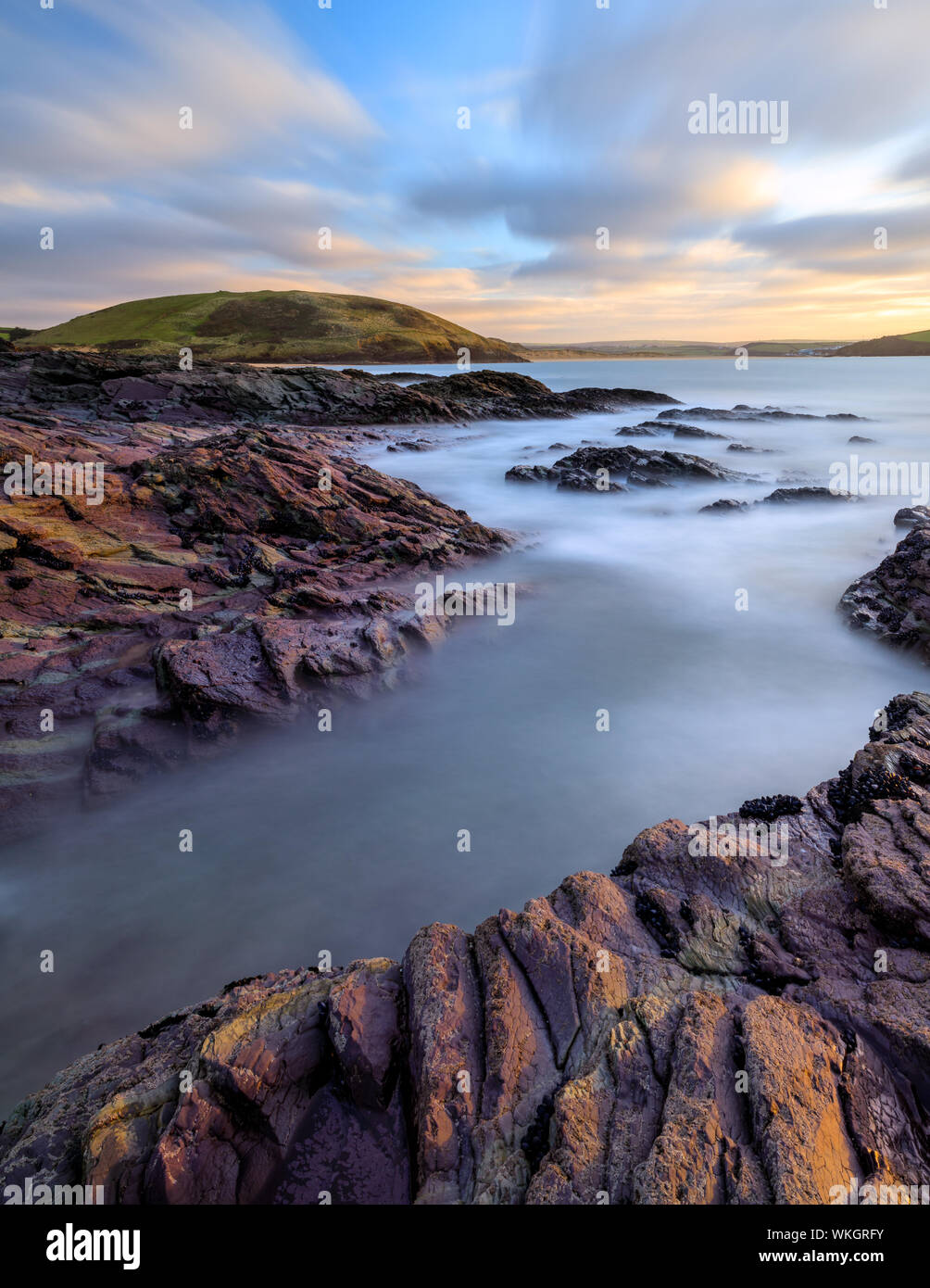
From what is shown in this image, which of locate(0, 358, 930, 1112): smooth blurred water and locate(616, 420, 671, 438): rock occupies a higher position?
locate(616, 420, 671, 438): rock

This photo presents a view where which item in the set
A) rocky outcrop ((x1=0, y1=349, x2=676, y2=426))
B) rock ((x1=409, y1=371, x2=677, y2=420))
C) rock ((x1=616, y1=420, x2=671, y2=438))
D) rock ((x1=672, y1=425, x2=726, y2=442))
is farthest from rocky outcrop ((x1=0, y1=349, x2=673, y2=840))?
rock ((x1=409, y1=371, x2=677, y2=420))

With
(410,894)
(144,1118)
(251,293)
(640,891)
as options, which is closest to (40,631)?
(410,894)

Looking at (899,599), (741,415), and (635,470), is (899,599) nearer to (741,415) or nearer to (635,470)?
(635,470)

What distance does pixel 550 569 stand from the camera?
774 inches

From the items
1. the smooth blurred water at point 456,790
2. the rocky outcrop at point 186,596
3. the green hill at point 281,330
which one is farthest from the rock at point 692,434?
the green hill at point 281,330

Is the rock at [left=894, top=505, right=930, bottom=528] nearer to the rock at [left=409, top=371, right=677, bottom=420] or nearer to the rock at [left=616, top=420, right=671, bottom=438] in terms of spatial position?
the rock at [left=616, top=420, right=671, bottom=438]

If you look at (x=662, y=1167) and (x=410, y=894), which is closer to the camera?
(x=662, y=1167)

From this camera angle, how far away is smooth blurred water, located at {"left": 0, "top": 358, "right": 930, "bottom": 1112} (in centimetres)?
724

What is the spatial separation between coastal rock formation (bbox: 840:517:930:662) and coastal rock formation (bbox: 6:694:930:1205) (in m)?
9.77

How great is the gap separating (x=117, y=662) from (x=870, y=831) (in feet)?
42.8

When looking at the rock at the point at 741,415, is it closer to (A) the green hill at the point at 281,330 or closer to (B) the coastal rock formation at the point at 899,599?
(B) the coastal rock formation at the point at 899,599
